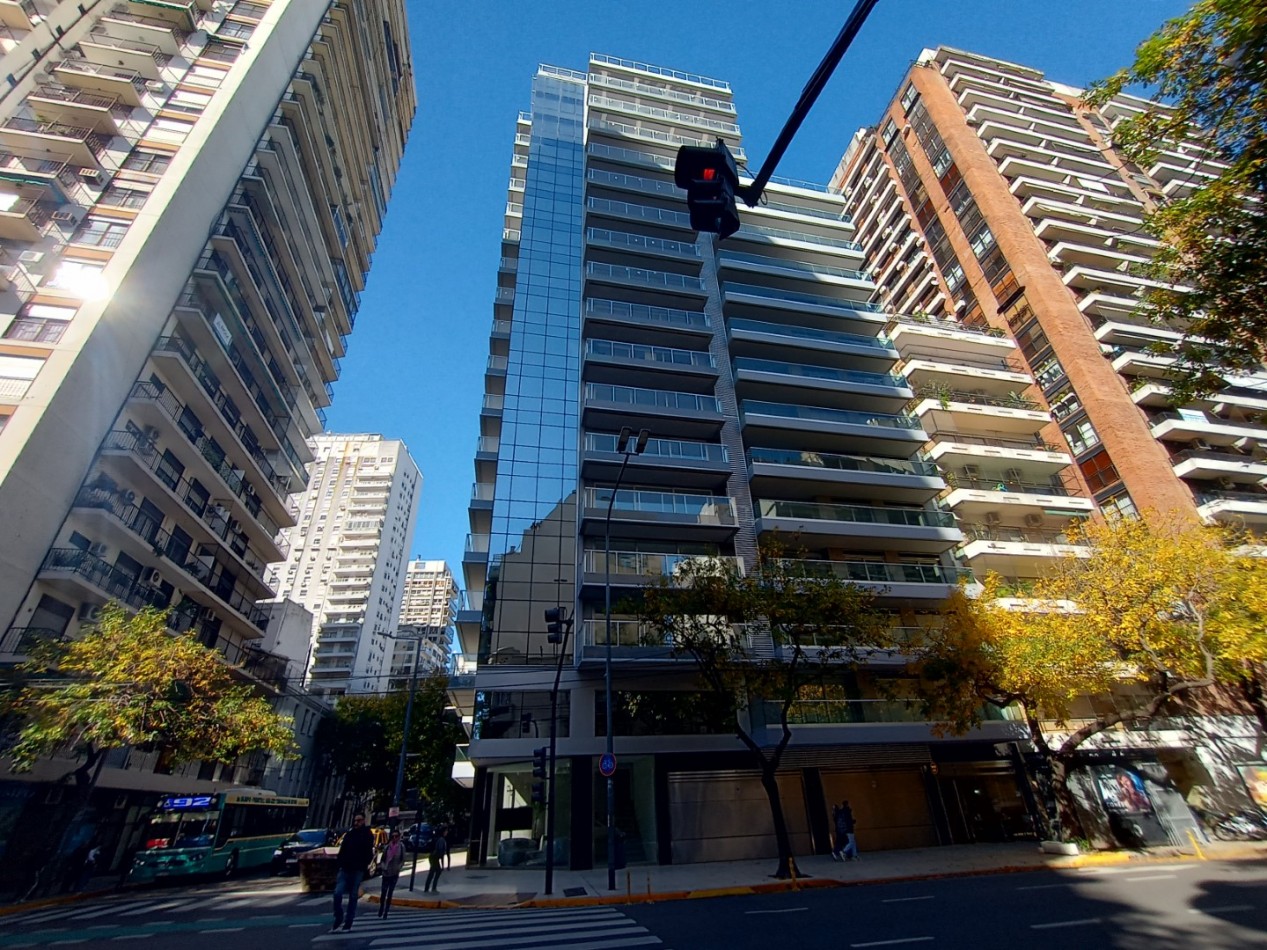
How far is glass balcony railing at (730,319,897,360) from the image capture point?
1280 inches

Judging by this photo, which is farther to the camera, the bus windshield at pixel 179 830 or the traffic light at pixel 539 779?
the bus windshield at pixel 179 830

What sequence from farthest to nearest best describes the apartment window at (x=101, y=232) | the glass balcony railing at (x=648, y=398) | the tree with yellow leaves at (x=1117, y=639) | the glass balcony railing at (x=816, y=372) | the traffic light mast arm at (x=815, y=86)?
the glass balcony railing at (x=816, y=372), the glass balcony railing at (x=648, y=398), the apartment window at (x=101, y=232), the tree with yellow leaves at (x=1117, y=639), the traffic light mast arm at (x=815, y=86)

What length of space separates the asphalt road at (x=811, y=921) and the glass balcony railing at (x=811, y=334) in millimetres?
25171

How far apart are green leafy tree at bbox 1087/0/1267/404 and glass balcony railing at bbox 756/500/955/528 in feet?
A: 52.5

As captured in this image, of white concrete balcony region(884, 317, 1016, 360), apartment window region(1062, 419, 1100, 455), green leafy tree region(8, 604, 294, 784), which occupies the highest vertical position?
white concrete balcony region(884, 317, 1016, 360)

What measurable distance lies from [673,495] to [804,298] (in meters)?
17.8

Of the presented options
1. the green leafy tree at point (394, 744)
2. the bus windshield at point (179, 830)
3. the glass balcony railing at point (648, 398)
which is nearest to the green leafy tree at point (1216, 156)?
the glass balcony railing at point (648, 398)

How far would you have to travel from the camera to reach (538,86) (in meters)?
44.9

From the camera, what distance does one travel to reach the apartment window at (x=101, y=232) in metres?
24.0

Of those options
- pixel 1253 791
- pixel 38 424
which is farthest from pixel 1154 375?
pixel 38 424

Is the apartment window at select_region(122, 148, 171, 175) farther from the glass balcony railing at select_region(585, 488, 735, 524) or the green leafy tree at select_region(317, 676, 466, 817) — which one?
the green leafy tree at select_region(317, 676, 466, 817)

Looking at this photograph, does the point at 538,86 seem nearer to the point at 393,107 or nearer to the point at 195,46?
the point at 393,107

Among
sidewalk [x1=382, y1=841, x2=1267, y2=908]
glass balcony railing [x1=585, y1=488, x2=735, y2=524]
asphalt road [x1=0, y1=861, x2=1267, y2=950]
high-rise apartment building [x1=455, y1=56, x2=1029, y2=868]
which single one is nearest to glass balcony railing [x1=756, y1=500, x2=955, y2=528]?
high-rise apartment building [x1=455, y1=56, x2=1029, y2=868]

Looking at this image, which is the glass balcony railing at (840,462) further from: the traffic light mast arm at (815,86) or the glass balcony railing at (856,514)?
the traffic light mast arm at (815,86)
